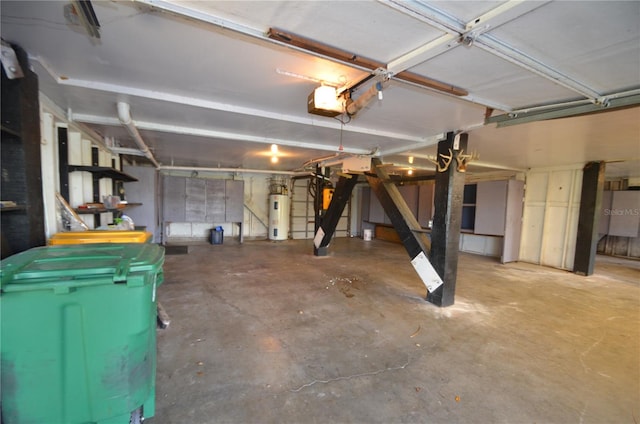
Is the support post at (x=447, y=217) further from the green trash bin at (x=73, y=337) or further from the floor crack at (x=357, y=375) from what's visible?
the green trash bin at (x=73, y=337)

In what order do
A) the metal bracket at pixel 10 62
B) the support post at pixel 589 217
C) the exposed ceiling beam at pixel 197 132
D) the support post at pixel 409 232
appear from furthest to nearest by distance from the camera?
1. the support post at pixel 589 217
2. the support post at pixel 409 232
3. the exposed ceiling beam at pixel 197 132
4. the metal bracket at pixel 10 62

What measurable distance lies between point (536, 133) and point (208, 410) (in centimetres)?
417

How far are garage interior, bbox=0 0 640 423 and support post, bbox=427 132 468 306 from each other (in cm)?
3

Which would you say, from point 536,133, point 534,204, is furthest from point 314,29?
point 534,204

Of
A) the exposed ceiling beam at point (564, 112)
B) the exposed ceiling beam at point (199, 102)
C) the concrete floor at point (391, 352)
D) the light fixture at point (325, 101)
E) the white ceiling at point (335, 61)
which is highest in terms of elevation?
the white ceiling at point (335, 61)

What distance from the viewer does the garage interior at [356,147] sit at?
131cm

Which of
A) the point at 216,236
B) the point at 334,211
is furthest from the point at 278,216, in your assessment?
the point at 334,211

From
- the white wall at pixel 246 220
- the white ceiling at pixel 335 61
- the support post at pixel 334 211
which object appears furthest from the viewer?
the white wall at pixel 246 220

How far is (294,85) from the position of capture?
200 cm

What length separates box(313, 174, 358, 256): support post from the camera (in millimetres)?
5285

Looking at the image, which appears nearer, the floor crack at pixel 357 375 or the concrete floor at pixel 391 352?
the concrete floor at pixel 391 352

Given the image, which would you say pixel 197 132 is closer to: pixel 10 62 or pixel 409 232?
pixel 10 62

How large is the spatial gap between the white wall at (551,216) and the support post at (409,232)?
4.02 meters

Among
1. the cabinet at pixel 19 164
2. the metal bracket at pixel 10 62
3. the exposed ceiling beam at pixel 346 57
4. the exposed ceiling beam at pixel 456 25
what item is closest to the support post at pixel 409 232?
the exposed ceiling beam at pixel 346 57
